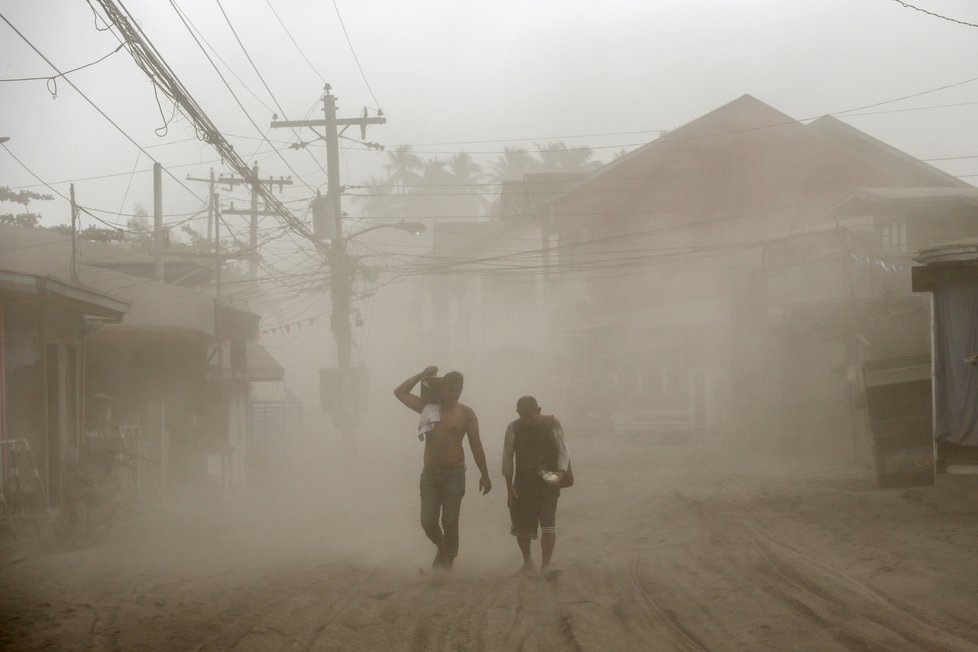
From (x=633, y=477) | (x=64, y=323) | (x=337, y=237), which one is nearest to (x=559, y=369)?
(x=337, y=237)

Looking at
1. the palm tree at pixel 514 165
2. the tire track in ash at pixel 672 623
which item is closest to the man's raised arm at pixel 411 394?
the tire track in ash at pixel 672 623

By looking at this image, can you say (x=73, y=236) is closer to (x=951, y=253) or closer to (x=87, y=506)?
(x=87, y=506)

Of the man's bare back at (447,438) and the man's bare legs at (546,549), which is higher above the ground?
the man's bare back at (447,438)

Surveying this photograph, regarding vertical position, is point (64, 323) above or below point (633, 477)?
above

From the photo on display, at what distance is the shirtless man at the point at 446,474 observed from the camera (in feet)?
33.3

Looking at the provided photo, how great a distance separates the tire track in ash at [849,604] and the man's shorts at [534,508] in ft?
7.45

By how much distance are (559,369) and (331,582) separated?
37.3 meters

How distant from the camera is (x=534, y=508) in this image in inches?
415

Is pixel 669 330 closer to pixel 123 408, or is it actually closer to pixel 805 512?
pixel 123 408

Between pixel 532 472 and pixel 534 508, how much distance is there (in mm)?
353

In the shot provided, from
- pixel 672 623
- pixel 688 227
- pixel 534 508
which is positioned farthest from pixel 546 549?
pixel 688 227

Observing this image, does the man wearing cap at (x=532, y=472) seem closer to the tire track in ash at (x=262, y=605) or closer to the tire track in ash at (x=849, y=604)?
the tire track in ash at (x=262, y=605)

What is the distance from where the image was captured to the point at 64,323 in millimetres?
17031

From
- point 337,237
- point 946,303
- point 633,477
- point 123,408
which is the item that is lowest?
point 633,477
